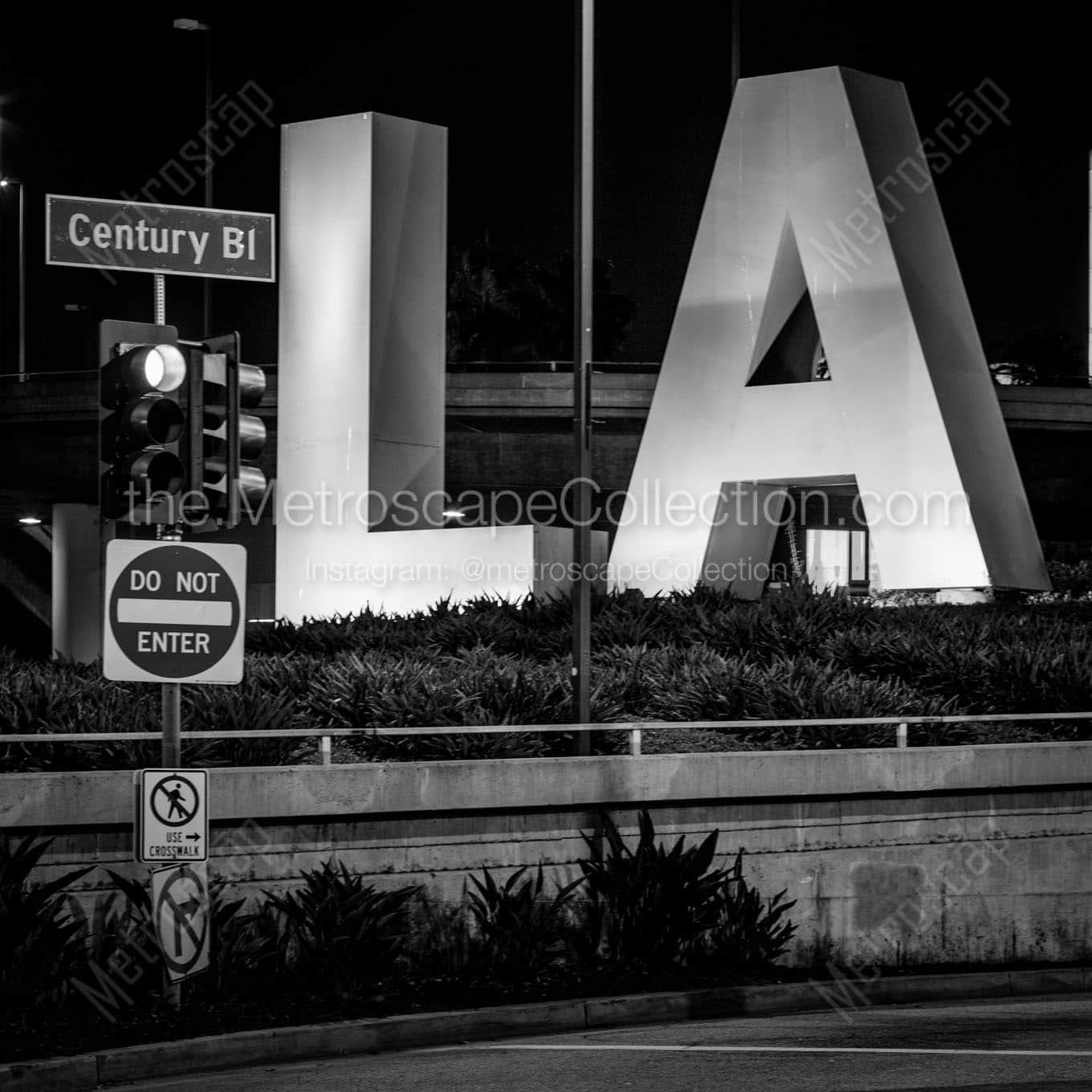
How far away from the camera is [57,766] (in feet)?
42.1

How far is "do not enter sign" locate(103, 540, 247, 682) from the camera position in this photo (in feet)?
30.0

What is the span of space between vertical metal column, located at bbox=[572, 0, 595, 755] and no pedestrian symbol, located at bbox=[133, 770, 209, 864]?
14.9 ft

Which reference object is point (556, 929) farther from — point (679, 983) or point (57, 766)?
point (57, 766)

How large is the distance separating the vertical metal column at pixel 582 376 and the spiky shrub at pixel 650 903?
1280mm

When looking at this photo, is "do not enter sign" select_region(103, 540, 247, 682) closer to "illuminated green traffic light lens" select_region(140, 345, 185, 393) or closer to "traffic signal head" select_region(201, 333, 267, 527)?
"traffic signal head" select_region(201, 333, 267, 527)

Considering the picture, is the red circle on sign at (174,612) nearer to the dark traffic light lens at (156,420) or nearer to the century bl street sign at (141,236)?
the dark traffic light lens at (156,420)

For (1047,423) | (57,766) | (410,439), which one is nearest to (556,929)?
(57,766)

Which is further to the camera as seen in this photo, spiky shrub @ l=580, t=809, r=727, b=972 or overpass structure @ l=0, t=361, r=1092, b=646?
overpass structure @ l=0, t=361, r=1092, b=646

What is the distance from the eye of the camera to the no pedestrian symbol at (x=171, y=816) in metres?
9.28

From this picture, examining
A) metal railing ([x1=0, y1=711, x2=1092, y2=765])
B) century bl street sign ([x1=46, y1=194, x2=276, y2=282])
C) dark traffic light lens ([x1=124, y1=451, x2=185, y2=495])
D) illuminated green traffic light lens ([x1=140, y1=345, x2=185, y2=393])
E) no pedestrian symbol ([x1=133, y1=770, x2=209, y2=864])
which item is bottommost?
no pedestrian symbol ([x1=133, y1=770, x2=209, y2=864])

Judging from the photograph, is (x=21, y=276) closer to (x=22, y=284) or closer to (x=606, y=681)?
(x=22, y=284)

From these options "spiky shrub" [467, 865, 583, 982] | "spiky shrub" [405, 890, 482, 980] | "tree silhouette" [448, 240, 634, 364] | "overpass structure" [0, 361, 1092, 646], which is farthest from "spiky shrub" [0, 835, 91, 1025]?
"tree silhouette" [448, 240, 634, 364]

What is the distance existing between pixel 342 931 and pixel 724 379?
17051 millimetres

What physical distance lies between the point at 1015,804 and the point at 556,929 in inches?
182
